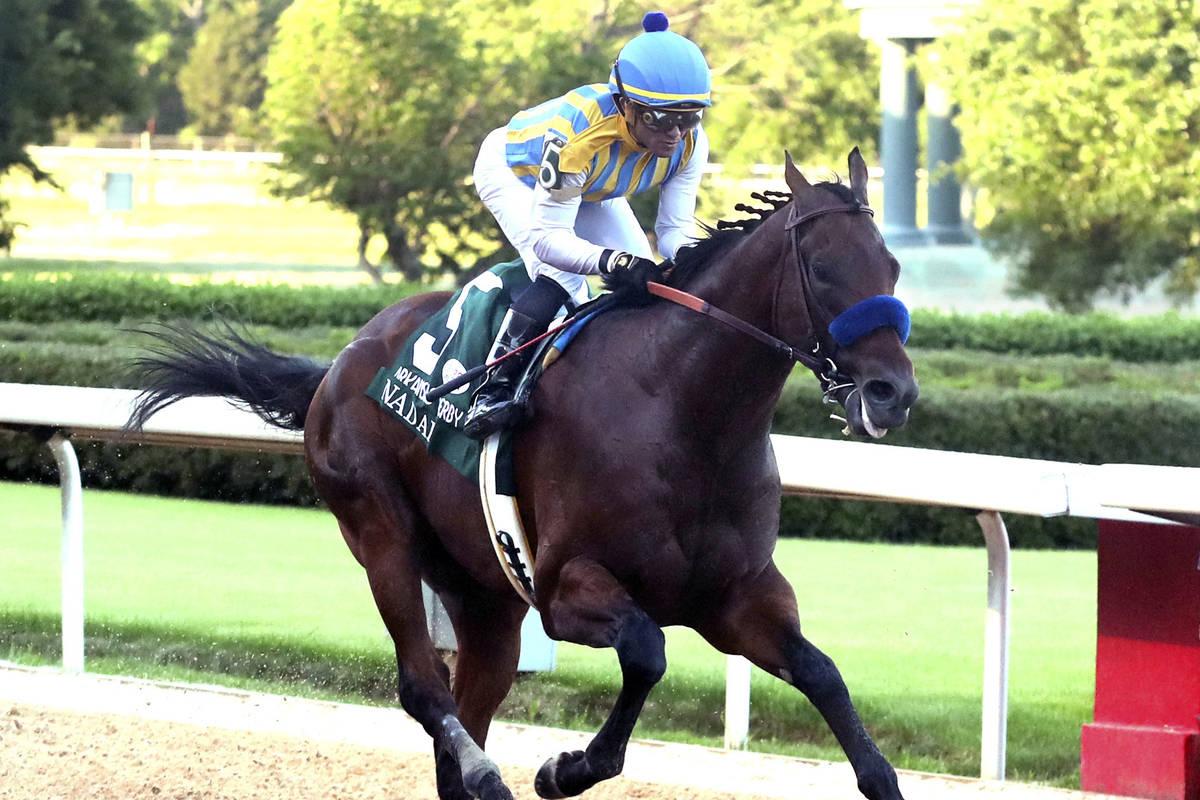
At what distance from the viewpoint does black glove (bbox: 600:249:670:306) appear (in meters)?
3.24

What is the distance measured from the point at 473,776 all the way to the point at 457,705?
53 centimetres

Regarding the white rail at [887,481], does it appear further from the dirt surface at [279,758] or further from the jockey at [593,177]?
the jockey at [593,177]

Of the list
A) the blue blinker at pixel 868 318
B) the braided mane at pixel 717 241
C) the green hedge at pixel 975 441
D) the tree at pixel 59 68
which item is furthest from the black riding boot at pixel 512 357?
the tree at pixel 59 68

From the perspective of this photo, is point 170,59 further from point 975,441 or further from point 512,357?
point 512,357

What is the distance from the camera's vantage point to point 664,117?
3.21m

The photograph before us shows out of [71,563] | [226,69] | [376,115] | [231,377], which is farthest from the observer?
[226,69]

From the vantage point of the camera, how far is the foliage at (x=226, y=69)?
42562mm

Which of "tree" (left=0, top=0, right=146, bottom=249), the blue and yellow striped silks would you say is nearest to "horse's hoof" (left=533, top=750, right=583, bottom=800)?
the blue and yellow striped silks

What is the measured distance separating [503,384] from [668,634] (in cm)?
276

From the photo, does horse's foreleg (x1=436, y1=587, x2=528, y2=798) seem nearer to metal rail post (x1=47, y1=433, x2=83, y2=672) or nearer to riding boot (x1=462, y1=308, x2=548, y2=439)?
riding boot (x1=462, y1=308, x2=548, y2=439)

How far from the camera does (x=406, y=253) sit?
18688mm

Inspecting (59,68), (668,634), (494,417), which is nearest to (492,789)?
(494,417)

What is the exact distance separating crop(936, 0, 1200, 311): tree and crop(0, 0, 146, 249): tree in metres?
10.1

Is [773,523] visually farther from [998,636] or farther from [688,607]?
[998,636]
